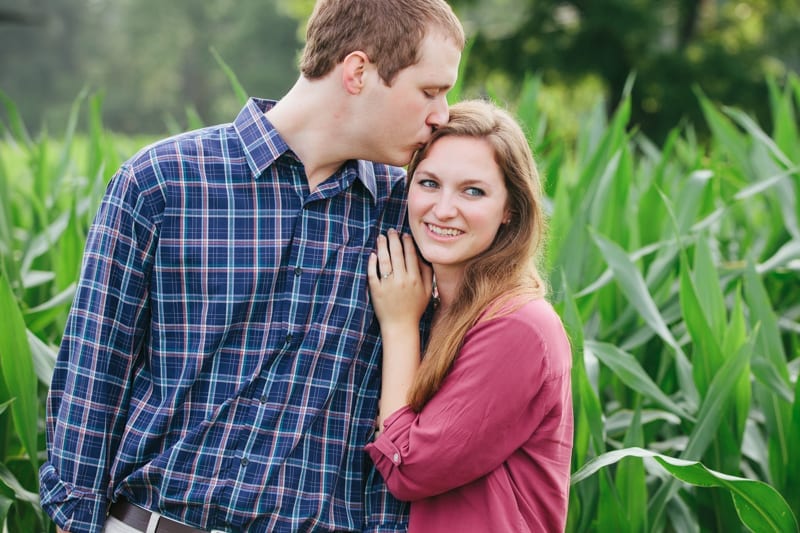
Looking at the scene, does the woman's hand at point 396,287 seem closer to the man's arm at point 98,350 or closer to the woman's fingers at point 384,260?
the woman's fingers at point 384,260

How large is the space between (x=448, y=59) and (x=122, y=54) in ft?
141

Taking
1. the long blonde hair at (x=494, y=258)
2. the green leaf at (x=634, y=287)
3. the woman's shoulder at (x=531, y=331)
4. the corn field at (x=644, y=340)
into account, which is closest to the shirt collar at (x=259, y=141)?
the long blonde hair at (x=494, y=258)

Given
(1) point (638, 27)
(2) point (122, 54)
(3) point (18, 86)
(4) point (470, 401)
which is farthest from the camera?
(2) point (122, 54)

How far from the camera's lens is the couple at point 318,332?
4.93 ft

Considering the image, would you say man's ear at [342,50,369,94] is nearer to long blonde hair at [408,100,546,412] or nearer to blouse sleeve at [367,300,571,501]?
long blonde hair at [408,100,546,412]

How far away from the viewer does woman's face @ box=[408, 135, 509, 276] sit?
1.57 metres

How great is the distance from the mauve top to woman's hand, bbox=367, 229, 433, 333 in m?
0.14

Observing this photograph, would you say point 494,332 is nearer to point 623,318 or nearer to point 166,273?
point 166,273

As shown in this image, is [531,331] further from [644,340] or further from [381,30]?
[644,340]

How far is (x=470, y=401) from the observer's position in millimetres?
1466

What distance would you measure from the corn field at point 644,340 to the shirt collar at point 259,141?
1.85ft

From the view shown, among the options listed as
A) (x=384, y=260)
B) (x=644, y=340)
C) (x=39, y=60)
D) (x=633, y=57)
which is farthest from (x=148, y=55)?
(x=384, y=260)

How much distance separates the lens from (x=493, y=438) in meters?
1.47

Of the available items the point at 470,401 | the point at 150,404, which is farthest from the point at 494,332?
the point at 150,404
